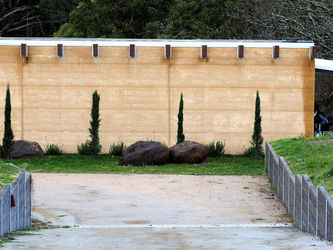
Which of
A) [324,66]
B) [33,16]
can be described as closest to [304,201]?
[324,66]

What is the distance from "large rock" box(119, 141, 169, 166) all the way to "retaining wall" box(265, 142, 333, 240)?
6.80m

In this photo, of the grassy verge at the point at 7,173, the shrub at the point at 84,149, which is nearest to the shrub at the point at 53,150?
the shrub at the point at 84,149

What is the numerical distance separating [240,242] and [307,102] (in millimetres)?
20789

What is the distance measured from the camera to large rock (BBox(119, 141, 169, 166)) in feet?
85.8

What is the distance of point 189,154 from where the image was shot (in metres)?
26.8

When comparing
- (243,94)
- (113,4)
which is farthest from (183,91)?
(113,4)

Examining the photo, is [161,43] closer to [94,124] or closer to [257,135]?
[94,124]

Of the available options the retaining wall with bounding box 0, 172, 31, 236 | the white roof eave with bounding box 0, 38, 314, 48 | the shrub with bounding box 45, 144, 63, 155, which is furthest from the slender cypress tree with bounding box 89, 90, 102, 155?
the retaining wall with bounding box 0, 172, 31, 236

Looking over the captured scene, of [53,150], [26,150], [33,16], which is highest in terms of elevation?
[33,16]

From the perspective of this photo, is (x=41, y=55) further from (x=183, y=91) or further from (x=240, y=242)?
(x=240, y=242)

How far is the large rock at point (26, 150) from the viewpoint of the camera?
27.6 metres

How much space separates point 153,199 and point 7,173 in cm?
526

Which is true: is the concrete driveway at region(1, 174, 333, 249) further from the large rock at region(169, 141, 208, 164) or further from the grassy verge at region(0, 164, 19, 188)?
the large rock at region(169, 141, 208, 164)

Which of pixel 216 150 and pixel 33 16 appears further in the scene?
pixel 33 16
